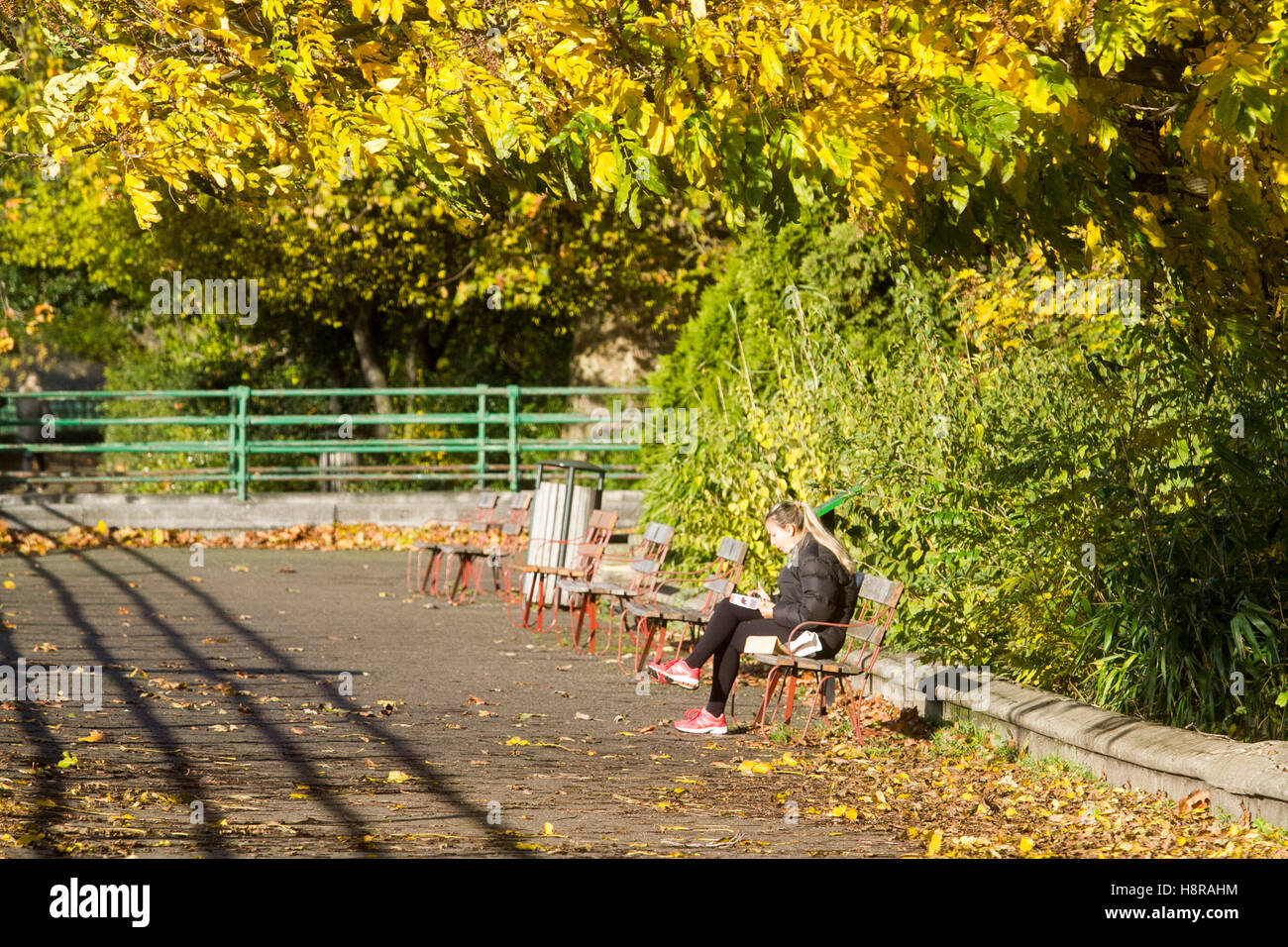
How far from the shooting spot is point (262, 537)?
1822 centimetres

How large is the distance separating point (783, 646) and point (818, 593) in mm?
356

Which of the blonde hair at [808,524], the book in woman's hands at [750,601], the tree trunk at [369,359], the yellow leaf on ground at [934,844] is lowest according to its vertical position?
the yellow leaf on ground at [934,844]

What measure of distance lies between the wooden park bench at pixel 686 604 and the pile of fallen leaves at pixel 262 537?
6.09 m

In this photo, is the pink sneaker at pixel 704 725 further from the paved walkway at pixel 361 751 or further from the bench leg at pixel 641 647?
the bench leg at pixel 641 647

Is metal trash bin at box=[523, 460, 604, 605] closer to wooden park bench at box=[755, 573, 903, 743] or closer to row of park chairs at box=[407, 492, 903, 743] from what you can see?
row of park chairs at box=[407, 492, 903, 743]

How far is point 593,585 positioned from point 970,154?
5.50m

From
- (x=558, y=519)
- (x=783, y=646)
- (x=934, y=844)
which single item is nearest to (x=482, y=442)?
(x=558, y=519)

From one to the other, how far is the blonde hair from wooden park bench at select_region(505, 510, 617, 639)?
9.39 feet

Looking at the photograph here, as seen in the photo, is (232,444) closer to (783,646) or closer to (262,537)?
(262,537)

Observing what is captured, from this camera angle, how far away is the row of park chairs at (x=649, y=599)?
26.4 ft

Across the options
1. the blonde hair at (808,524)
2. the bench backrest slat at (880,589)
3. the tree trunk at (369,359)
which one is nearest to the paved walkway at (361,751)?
the bench backrest slat at (880,589)

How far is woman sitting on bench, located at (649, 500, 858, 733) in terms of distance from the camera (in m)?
8.12

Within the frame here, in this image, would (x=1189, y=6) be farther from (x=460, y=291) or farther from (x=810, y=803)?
(x=460, y=291)

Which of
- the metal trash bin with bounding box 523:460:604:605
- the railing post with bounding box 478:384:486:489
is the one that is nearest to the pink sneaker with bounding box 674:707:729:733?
the metal trash bin with bounding box 523:460:604:605
